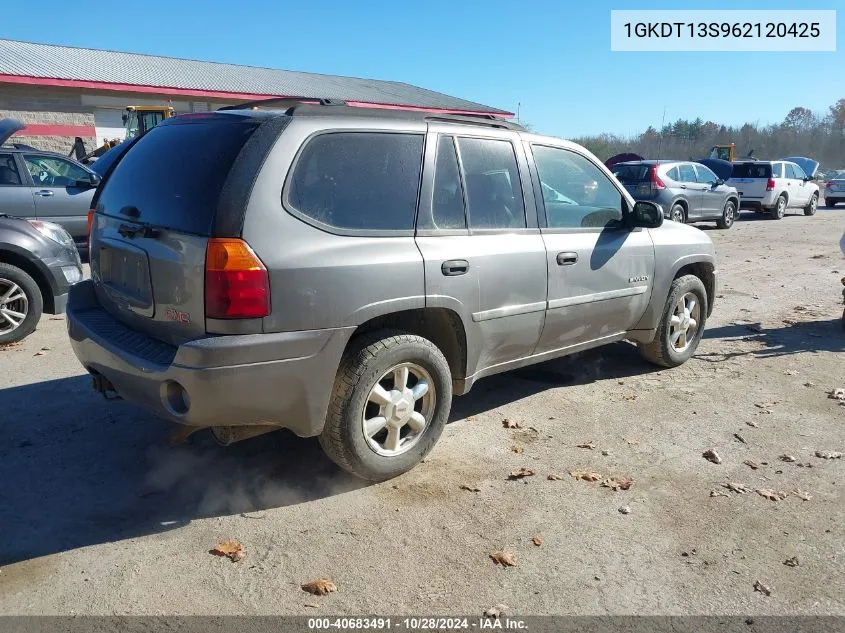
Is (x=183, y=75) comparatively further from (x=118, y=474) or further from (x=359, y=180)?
(x=359, y=180)

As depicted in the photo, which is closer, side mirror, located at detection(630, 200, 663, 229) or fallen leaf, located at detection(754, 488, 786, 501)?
fallen leaf, located at detection(754, 488, 786, 501)

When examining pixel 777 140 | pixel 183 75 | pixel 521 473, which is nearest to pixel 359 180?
pixel 521 473

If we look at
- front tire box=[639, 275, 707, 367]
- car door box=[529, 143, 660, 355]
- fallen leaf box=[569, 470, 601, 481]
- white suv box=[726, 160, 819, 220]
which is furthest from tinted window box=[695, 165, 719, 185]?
fallen leaf box=[569, 470, 601, 481]

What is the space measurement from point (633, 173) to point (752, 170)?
6959 millimetres

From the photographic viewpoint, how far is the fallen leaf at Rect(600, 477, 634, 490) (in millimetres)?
3903

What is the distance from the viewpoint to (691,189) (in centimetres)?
1712

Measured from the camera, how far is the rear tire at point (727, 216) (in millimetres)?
18531

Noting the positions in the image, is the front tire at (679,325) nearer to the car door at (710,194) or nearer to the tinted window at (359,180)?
→ the tinted window at (359,180)

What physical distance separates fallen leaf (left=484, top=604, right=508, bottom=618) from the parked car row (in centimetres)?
1025

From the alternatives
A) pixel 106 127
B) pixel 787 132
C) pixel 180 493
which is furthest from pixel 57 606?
pixel 787 132

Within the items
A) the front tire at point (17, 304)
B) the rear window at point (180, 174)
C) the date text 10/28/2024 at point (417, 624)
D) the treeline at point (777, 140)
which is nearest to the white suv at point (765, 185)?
the front tire at point (17, 304)

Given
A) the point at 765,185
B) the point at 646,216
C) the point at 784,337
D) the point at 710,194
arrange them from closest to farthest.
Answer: the point at 646,216
the point at 784,337
the point at 710,194
the point at 765,185

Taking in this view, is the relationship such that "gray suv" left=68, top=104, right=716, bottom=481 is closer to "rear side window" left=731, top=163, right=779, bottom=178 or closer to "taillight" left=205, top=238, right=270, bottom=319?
"taillight" left=205, top=238, right=270, bottom=319

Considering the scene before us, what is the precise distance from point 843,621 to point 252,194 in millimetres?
3032
